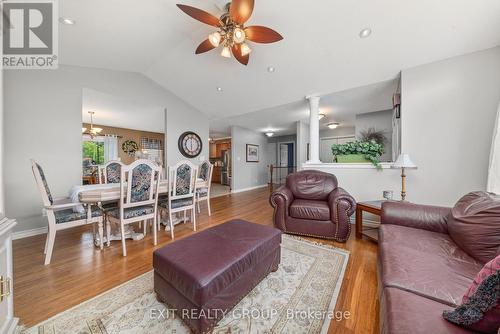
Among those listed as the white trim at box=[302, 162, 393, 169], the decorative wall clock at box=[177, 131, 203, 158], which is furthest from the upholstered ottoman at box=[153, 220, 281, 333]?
the decorative wall clock at box=[177, 131, 203, 158]

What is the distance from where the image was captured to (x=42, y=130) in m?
2.70

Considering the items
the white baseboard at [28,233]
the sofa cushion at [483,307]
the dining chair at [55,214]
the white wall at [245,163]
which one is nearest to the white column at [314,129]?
the sofa cushion at [483,307]

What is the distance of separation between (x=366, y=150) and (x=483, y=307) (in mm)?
2663

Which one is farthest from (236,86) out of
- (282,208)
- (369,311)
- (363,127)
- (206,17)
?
(369,311)

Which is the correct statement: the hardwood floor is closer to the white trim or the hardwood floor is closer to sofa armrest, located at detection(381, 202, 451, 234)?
sofa armrest, located at detection(381, 202, 451, 234)

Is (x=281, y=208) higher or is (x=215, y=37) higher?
(x=215, y=37)

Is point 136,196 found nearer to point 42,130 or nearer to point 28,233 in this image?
point 28,233

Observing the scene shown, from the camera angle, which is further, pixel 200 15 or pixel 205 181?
pixel 205 181

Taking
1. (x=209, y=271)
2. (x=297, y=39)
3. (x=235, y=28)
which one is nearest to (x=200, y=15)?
(x=235, y=28)

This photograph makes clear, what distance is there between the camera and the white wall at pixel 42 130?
98.3 inches

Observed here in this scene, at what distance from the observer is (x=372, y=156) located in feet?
9.37

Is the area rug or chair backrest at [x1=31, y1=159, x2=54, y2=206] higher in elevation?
chair backrest at [x1=31, y1=159, x2=54, y2=206]

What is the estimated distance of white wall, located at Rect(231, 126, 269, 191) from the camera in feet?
19.9

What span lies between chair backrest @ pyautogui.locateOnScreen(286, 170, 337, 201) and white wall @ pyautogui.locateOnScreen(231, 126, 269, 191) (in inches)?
131
